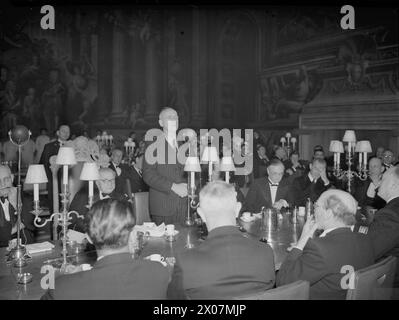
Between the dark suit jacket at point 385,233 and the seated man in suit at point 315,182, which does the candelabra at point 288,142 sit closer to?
the seated man in suit at point 315,182

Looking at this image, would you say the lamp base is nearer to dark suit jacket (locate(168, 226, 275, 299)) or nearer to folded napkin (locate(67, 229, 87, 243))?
folded napkin (locate(67, 229, 87, 243))

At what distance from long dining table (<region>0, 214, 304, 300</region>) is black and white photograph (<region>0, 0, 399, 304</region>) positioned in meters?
0.02

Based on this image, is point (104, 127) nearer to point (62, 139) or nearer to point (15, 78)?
point (15, 78)

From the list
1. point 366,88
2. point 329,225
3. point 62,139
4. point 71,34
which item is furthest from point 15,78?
point 329,225

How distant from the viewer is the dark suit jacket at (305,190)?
529cm

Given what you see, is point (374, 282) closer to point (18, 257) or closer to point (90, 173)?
point (90, 173)

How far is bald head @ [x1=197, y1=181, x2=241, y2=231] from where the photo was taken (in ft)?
7.01

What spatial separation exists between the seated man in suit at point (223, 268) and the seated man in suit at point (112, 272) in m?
0.11

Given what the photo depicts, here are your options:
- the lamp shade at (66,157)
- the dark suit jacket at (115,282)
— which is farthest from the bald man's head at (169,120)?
the dark suit jacket at (115,282)

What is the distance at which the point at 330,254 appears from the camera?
2270mm

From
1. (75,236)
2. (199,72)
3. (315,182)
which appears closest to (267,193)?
(315,182)

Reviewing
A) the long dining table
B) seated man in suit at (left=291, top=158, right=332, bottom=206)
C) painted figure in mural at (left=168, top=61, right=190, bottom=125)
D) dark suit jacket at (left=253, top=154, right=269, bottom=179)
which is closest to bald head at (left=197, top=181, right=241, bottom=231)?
the long dining table

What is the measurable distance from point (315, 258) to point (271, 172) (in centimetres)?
272

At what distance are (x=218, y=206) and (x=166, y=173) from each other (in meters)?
1.96
